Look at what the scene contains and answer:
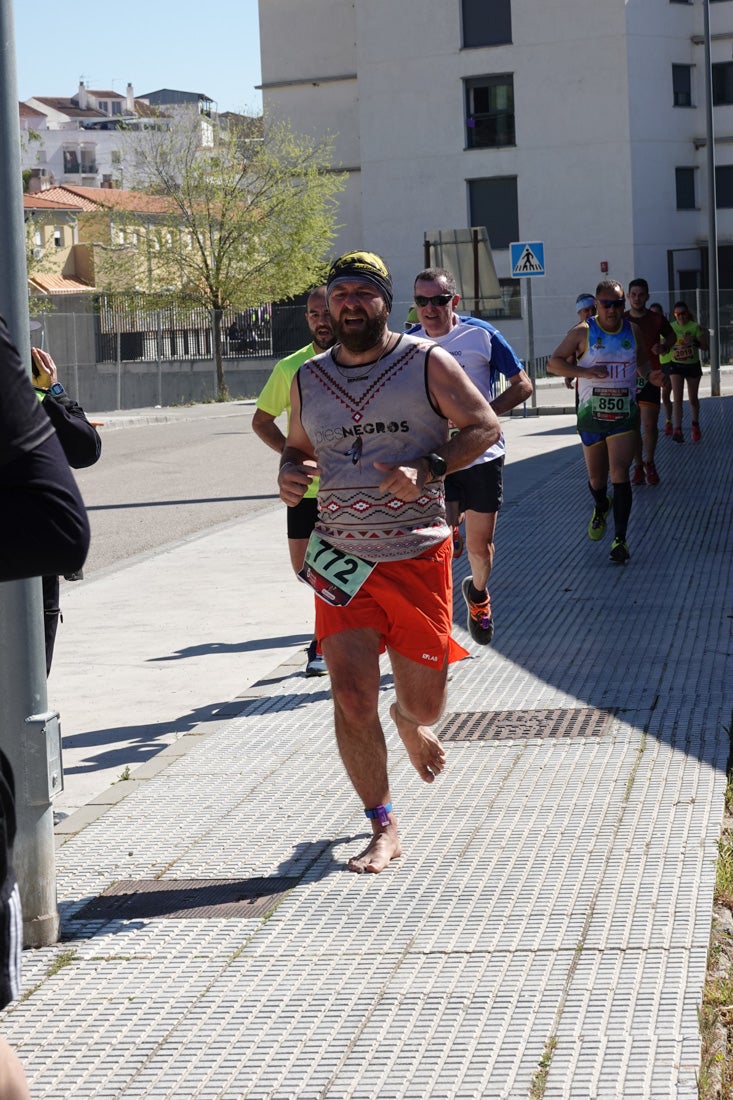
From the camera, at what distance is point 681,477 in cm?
1683

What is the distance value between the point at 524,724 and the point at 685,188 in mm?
49008

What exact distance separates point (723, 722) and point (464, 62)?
160 feet

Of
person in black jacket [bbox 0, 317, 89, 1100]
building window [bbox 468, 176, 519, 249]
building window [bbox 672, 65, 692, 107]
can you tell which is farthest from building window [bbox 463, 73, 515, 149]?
person in black jacket [bbox 0, 317, 89, 1100]

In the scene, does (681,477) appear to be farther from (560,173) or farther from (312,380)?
(560,173)

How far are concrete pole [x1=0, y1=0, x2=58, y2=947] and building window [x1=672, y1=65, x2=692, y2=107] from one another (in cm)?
5099

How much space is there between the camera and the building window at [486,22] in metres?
52.2

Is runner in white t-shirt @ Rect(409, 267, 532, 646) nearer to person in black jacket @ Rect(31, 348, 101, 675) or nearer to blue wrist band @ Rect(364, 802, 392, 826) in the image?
person in black jacket @ Rect(31, 348, 101, 675)

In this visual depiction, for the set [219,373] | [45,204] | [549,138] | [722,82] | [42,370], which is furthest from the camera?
[45,204]

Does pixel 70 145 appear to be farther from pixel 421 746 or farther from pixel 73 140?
pixel 421 746

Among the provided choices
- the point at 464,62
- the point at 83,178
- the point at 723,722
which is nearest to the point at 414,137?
the point at 464,62

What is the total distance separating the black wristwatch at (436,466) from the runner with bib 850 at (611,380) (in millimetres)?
6350

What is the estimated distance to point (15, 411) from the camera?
2051mm

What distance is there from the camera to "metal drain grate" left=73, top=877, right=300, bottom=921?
15.8 feet

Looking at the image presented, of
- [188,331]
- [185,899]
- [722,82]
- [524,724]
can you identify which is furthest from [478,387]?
[722,82]
